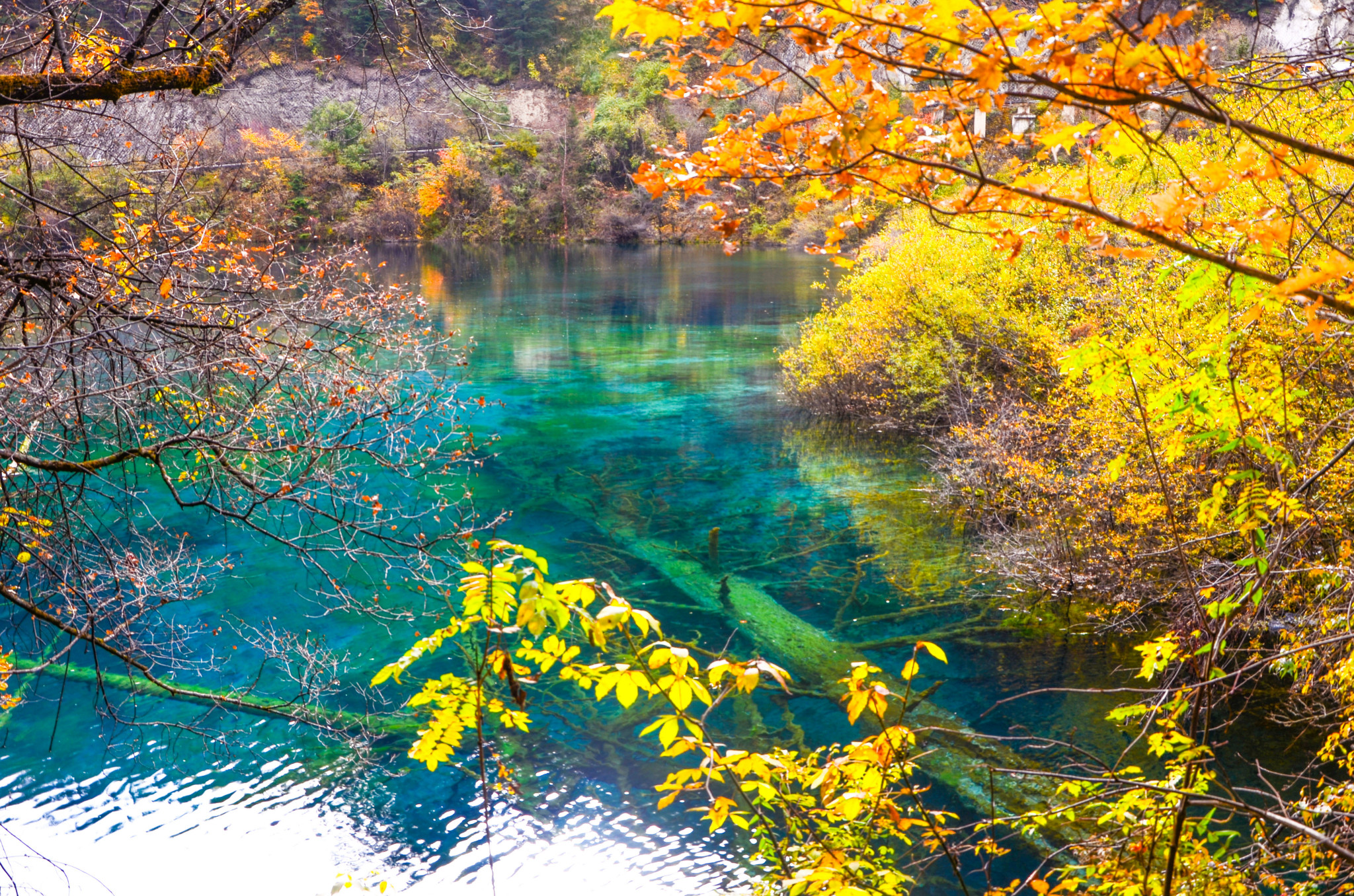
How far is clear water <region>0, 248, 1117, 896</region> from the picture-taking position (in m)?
5.72

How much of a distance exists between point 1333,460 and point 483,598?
222cm

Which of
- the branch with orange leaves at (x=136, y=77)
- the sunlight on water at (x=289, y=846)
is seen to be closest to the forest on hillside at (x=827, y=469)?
the branch with orange leaves at (x=136, y=77)

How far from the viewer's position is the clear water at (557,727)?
18.8 ft

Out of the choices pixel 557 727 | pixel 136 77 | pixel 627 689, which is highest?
pixel 136 77

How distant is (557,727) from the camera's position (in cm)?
709

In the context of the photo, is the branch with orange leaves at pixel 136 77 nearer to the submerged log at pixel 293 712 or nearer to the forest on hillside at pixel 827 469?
the forest on hillside at pixel 827 469

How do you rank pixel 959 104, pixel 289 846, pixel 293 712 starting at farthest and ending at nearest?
pixel 293 712
pixel 289 846
pixel 959 104

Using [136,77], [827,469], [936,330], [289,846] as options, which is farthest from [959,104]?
[936,330]

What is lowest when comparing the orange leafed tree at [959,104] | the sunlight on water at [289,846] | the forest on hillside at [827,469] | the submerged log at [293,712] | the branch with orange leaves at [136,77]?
the sunlight on water at [289,846]

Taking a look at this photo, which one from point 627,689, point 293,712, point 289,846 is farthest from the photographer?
point 293,712

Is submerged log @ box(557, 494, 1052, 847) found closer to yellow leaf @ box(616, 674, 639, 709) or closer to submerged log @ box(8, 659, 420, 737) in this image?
yellow leaf @ box(616, 674, 639, 709)

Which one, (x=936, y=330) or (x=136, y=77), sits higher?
(x=136, y=77)

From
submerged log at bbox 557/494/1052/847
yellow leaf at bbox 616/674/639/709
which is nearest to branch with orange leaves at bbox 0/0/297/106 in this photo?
yellow leaf at bbox 616/674/639/709

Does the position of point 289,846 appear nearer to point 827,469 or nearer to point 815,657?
point 815,657
